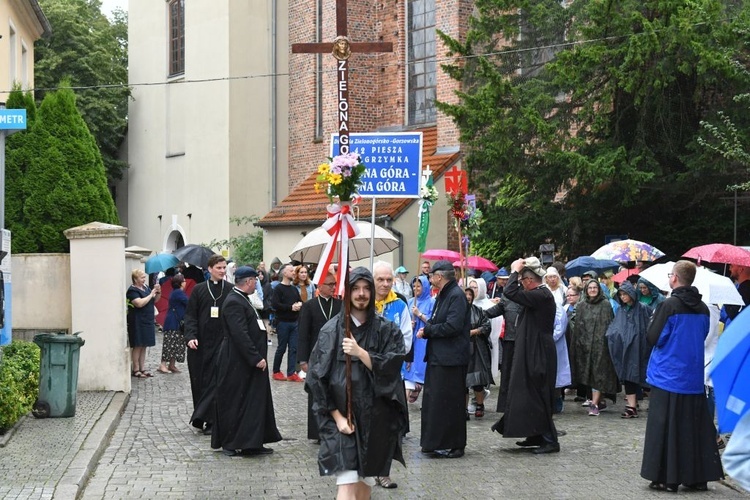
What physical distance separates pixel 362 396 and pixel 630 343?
7976 millimetres

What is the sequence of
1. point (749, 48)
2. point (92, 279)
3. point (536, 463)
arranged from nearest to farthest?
point (536, 463), point (92, 279), point (749, 48)

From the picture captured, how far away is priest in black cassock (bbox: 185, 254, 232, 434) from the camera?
1252cm

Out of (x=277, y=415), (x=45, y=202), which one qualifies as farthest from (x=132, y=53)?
(x=277, y=415)

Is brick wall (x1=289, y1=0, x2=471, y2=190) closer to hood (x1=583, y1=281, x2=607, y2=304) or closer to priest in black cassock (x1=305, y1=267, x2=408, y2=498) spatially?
hood (x1=583, y1=281, x2=607, y2=304)

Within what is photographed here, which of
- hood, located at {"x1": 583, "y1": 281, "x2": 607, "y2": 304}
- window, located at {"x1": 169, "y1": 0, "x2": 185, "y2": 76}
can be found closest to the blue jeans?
hood, located at {"x1": 583, "y1": 281, "x2": 607, "y2": 304}

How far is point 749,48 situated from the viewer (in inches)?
800

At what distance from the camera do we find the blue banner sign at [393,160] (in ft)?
48.3

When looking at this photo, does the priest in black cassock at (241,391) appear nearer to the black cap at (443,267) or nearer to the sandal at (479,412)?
the black cap at (443,267)

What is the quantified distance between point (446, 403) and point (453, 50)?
1476 centimetres

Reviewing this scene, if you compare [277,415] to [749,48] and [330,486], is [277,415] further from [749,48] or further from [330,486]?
[749,48]

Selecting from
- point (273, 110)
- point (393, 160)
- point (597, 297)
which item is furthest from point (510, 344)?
point (273, 110)

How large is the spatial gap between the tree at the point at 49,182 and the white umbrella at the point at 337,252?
411 cm

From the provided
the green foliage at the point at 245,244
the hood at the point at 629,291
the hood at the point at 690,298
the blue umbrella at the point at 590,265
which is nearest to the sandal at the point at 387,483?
the hood at the point at 690,298

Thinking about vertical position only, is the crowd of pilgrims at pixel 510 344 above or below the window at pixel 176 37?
below
